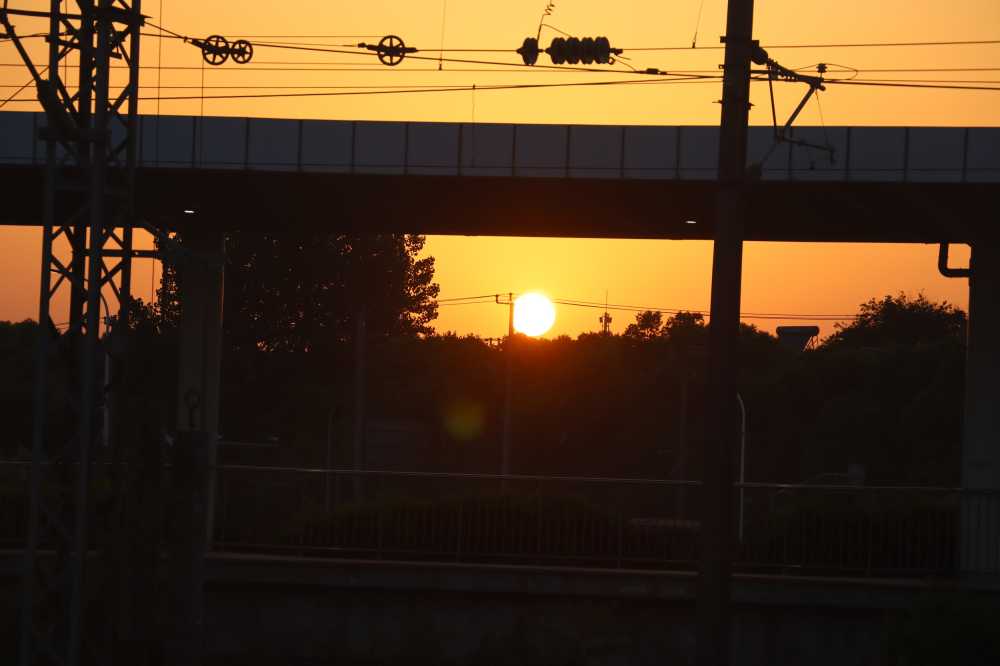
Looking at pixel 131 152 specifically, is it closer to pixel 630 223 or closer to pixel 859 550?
pixel 630 223

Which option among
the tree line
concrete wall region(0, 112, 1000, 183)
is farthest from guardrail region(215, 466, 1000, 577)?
the tree line

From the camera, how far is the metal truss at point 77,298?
14.1 meters

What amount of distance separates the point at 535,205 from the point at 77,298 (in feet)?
27.0

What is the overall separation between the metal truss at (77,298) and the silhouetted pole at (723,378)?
697 centimetres

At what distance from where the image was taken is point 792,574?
18047 mm

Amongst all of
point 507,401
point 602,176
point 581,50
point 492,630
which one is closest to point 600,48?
point 581,50

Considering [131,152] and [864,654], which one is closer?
[131,152]

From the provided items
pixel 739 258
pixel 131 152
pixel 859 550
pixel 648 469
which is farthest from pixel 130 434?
pixel 648 469

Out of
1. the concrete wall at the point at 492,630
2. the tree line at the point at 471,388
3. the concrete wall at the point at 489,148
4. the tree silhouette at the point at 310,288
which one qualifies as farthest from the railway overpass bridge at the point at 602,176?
the tree silhouette at the point at 310,288

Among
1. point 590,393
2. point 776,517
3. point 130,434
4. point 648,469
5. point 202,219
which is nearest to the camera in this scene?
point 130,434

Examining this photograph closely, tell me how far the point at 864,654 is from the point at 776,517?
2235 mm

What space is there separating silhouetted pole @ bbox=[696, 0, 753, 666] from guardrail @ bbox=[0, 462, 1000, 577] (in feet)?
21.5

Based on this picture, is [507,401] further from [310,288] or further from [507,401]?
[310,288]

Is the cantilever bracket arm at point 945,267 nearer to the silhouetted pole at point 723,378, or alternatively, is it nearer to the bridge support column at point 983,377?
the bridge support column at point 983,377
